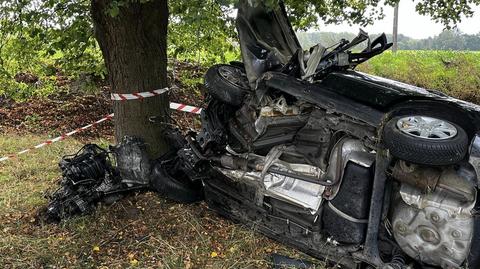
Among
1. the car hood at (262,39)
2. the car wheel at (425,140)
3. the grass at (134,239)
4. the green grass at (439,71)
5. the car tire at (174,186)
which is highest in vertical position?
the car hood at (262,39)

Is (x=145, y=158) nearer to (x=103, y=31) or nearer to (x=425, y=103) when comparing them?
(x=103, y=31)

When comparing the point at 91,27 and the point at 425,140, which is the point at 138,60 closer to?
the point at 91,27

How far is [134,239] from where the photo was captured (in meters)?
4.27

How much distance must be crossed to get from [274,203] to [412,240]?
46.9 inches

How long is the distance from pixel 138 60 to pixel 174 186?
1322 mm

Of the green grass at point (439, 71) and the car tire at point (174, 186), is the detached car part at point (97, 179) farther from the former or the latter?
the green grass at point (439, 71)

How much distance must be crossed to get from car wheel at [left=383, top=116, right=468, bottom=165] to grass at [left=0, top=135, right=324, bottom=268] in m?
1.41

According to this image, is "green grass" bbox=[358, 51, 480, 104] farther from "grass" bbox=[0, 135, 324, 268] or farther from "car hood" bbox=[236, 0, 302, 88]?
"grass" bbox=[0, 135, 324, 268]

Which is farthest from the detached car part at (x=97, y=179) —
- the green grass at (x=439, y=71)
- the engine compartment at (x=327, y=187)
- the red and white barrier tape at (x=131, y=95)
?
the green grass at (x=439, y=71)

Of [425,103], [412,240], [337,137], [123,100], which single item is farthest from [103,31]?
[412,240]

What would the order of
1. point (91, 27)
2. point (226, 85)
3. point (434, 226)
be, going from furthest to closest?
point (91, 27)
point (226, 85)
point (434, 226)

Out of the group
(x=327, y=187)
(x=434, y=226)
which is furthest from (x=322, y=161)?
(x=434, y=226)

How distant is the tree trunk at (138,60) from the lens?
15.8ft

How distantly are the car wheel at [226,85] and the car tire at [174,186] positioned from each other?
3.16 ft
